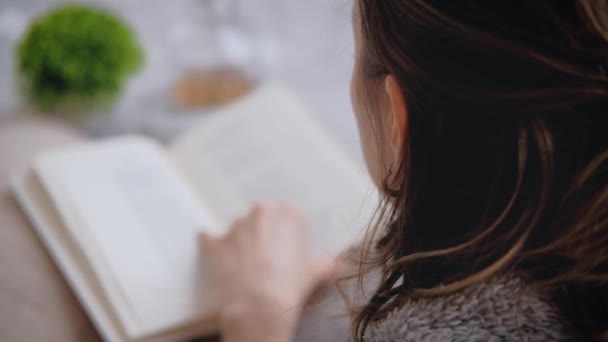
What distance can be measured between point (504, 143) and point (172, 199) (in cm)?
44

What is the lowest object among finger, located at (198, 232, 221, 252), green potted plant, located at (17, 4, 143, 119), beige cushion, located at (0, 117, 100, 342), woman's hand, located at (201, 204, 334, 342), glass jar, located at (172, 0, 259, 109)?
woman's hand, located at (201, 204, 334, 342)

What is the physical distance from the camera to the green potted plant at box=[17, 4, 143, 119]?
0.78 meters

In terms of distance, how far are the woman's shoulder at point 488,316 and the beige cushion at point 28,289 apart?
33 centimetres

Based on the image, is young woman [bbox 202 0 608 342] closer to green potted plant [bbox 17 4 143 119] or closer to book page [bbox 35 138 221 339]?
book page [bbox 35 138 221 339]

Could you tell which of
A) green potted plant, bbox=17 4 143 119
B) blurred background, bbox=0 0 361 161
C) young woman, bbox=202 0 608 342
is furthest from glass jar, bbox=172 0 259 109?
young woman, bbox=202 0 608 342

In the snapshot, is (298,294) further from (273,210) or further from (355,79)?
(355,79)

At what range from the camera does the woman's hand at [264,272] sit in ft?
1.80

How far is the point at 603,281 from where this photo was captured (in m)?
0.31

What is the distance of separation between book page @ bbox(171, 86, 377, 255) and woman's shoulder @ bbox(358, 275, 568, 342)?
12.9 inches

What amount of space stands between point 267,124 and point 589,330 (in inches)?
18.7

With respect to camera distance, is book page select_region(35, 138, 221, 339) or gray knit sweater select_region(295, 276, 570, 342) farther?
book page select_region(35, 138, 221, 339)

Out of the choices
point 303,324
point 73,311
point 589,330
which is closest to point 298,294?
point 303,324

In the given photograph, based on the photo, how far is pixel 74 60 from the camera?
2.56 ft

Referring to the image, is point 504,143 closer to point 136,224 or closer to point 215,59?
point 136,224
